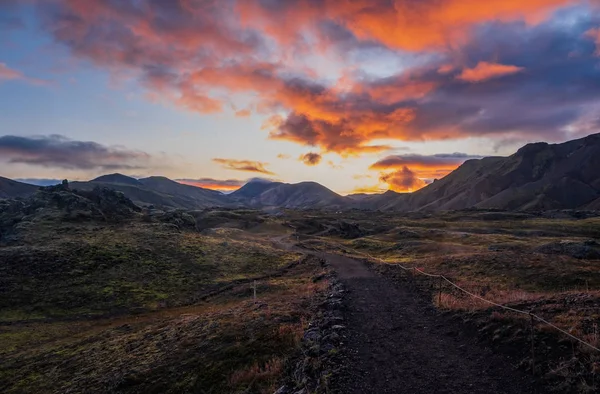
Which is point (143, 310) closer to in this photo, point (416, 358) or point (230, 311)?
point (230, 311)

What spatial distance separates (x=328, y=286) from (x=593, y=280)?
24818 millimetres

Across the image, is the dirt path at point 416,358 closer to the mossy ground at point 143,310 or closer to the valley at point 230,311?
the valley at point 230,311

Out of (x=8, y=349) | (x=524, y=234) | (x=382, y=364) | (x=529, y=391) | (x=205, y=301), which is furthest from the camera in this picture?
(x=524, y=234)

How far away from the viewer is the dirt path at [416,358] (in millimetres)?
14625

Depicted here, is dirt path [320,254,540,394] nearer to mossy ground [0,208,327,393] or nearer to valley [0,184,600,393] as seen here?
valley [0,184,600,393]

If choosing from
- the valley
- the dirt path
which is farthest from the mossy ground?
the dirt path

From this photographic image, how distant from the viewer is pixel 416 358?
17.5 metres

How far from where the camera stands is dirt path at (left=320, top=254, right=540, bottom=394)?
48.0ft

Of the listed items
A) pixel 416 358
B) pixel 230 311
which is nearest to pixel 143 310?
pixel 230 311

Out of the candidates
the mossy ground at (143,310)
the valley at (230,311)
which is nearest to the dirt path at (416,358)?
the valley at (230,311)

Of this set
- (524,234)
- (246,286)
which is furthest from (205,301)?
(524,234)

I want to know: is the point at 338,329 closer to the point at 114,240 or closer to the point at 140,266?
the point at 140,266

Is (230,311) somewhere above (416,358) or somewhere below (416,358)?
below

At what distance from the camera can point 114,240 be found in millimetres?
70625
